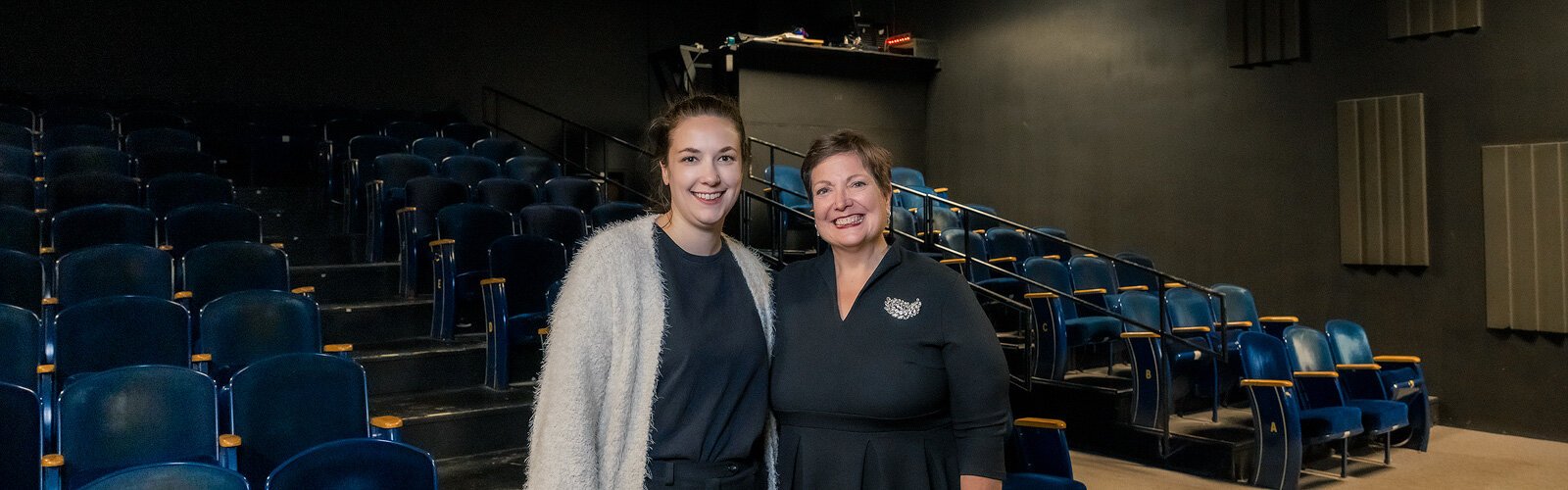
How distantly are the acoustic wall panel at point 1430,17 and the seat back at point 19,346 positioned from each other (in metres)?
6.25

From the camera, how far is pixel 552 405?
132 cm

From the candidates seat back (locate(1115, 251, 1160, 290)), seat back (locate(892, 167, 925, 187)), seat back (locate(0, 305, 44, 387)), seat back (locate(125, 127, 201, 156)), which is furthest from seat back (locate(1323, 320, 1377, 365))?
seat back (locate(125, 127, 201, 156))

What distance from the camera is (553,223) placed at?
16.1ft

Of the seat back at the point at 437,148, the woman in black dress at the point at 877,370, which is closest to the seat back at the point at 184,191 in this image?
the seat back at the point at 437,148

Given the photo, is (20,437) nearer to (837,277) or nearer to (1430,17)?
(837,277)

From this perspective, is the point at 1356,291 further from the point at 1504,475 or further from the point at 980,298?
the point at 980,298

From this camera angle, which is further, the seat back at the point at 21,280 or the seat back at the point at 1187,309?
the seat back at the point at 1187,309

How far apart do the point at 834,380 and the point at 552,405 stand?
0.37 m

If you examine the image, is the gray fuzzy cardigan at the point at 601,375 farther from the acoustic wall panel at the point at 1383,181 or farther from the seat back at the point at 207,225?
the acoustic wall panel at the point at 1383,181

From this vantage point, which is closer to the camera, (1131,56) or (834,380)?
(834,380)

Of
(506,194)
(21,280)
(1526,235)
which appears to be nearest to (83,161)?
(21,280)

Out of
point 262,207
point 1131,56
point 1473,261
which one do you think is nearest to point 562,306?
point 262,207

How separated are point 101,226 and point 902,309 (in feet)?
13.5

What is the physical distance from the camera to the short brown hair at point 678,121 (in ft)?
A: 4.70
